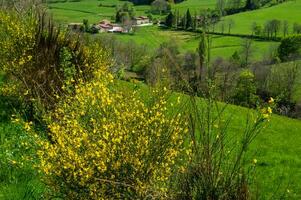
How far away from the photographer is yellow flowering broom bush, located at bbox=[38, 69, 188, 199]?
25.5 ft

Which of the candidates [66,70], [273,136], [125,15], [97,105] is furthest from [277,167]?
[125,15]

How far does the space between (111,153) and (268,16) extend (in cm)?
16990

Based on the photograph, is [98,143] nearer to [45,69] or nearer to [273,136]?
[45,69]

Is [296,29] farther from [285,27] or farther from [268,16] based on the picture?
[268,16]

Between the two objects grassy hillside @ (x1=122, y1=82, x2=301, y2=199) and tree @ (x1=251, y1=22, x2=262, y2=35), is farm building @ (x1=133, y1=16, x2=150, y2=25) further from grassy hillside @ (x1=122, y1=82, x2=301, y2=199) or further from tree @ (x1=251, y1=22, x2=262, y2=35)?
grassy hillside @ (x1=122, y1=82, x2=301, y2=199)

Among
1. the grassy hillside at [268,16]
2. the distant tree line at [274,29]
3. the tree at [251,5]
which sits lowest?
the distant tree line at [274,29]

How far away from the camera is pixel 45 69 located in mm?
15703

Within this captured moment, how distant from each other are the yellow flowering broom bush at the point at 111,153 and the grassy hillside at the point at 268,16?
14822 centimetres

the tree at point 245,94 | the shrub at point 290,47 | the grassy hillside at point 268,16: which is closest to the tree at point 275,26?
the grassy hillside at point 268,16

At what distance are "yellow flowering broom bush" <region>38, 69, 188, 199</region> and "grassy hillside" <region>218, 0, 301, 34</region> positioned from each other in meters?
148

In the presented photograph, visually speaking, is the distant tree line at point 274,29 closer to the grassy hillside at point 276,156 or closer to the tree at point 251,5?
the tree at point 251,5

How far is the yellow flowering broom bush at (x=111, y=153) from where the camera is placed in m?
7.77

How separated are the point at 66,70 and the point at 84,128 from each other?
364 cm

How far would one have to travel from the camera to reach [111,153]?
7.84 metres
